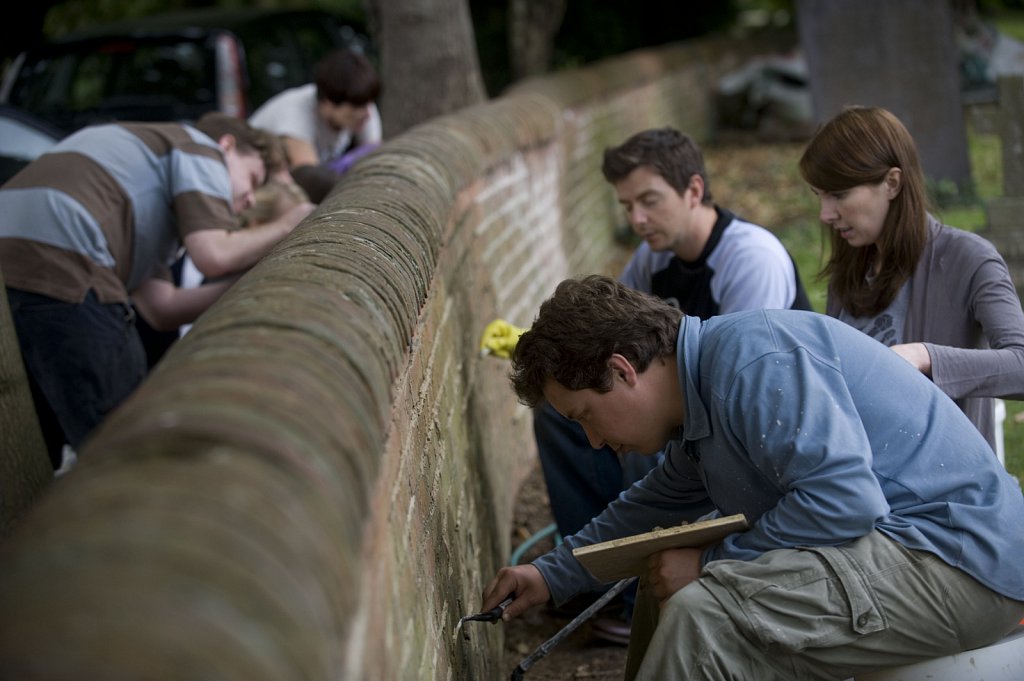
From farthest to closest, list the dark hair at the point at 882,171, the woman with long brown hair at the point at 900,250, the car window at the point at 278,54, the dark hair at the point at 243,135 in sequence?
the car window at the point at 278,54 → the dark hair at the point at 243,135 → the dark hair at the point at 882,171 → the woman with long brown hair at the point at 900,250

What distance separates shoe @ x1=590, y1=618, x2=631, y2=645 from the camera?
3.95 meters

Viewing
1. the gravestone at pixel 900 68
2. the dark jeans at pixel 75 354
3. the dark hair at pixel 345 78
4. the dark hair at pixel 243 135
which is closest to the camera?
the dark jeans at pixel 75 354

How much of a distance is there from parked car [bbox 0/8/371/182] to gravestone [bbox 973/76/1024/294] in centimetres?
466

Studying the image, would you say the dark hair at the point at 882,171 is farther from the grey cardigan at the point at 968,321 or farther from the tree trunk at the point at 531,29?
the tree trunk at the point at 531,29

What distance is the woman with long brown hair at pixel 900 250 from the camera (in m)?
3.24

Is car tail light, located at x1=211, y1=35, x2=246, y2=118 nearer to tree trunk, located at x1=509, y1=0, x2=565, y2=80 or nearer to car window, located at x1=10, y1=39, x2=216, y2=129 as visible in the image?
car window, located at x1=10, y1=39, x2=216, y2=129

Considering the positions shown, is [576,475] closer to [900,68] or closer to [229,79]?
[229,79]

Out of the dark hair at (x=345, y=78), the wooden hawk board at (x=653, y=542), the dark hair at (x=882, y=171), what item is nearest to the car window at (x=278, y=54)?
the dark hair at (x=345, y=78)

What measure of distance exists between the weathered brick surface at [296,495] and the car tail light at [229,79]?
429cm

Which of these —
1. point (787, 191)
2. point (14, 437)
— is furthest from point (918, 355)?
point (787, 191)

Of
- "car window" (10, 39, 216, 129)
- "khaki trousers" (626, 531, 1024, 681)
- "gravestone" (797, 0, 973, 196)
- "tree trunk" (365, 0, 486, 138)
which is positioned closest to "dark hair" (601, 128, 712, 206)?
"khaki trousers" (626, 531, 1024, 681)

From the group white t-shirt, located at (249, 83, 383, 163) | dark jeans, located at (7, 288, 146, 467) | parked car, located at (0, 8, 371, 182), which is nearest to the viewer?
dark jeans, located at (7, 288, 146, 467)

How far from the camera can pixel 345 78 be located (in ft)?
19.5

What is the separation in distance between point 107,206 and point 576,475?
1833 mm
